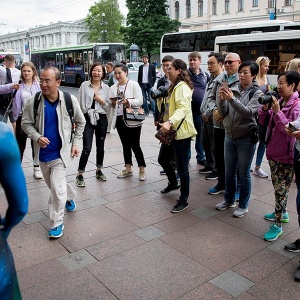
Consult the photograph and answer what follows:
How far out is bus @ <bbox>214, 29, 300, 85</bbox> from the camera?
530 inches

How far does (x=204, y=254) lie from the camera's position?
3.38 meters

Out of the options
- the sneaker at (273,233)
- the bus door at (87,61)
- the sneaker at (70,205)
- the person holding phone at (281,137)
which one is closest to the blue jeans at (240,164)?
the person holding phone at (281,137)

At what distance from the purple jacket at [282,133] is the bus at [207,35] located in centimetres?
1417

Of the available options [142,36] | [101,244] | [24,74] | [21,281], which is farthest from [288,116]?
[142,36]

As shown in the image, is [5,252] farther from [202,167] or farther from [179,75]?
[202,167]

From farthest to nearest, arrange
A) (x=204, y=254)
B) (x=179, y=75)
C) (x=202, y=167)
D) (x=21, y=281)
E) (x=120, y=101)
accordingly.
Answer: (x=202, y=167) → (x=120, y=101) → (x=179, y=75) → (x=204, y=254) → (x=21, y=281)

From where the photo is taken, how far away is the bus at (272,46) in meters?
13.5

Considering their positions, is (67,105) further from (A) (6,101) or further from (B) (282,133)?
(A) (6,101)

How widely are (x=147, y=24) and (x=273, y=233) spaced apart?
4032 cm

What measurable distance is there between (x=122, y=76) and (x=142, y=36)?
3805 centimetres

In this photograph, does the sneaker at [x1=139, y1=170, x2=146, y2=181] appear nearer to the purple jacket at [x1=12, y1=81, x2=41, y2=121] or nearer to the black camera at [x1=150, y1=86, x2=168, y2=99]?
the black camera at [x1=150, y1=86, x2=168, y2=99]

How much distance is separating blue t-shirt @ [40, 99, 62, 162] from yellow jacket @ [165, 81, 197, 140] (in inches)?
49.0

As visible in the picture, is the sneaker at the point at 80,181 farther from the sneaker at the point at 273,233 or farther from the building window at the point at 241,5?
the building window at the point at 241,5

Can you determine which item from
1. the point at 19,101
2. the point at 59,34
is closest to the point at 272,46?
the point at 19,101
